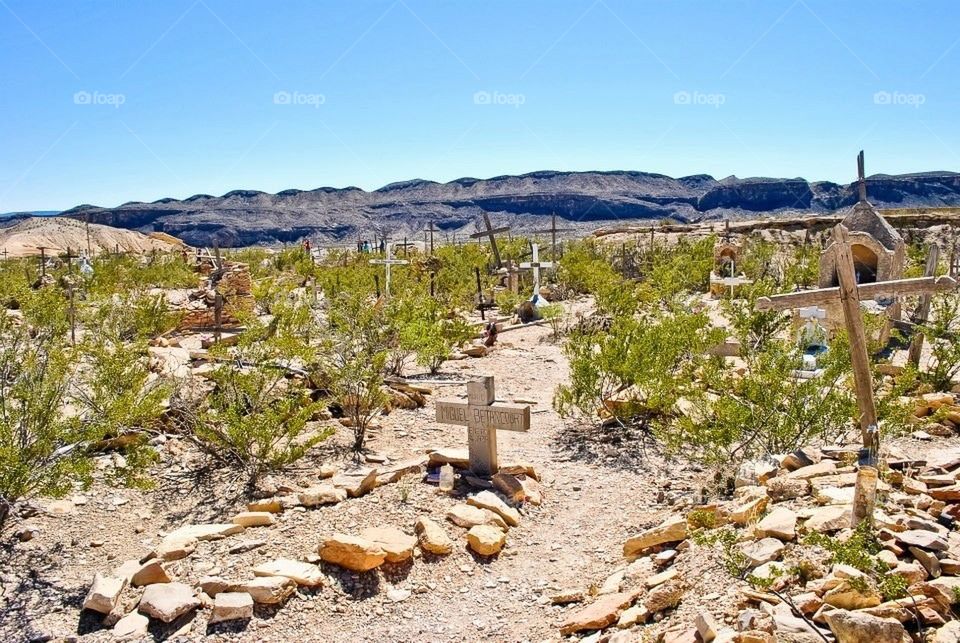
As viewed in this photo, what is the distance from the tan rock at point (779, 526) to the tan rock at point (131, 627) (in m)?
3.99

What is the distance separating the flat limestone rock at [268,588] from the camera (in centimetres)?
481

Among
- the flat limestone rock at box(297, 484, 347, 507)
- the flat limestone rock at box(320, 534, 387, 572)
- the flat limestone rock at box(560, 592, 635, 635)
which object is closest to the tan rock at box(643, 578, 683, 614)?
the flat limestone rock at box(560, 592, 635, 635)

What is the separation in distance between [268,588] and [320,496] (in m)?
1.67

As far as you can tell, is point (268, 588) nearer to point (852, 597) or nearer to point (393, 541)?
point (393, 541)

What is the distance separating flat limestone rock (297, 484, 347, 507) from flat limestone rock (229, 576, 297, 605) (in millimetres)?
1464

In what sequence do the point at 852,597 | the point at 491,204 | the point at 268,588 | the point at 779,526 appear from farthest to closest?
the point at 491,204 → the point at 268,588 → the point at 779,526 → the point at 852,597

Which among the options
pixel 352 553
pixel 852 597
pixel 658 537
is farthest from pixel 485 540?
pixel 852 597

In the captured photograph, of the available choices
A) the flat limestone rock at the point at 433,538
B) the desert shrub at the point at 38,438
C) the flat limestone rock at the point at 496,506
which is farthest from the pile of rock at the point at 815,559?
the desert shrub at the point at 38,438

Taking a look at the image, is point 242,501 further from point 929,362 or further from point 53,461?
point 929,362

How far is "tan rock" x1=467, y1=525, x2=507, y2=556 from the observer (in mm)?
5680

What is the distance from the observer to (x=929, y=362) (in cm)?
1124

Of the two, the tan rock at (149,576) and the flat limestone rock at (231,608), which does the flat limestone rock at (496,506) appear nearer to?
the flat limestone rock at (231,608)

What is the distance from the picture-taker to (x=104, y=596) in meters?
4.81

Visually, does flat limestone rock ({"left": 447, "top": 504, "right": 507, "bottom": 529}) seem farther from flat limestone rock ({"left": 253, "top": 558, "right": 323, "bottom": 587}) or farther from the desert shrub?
the desert shrub
